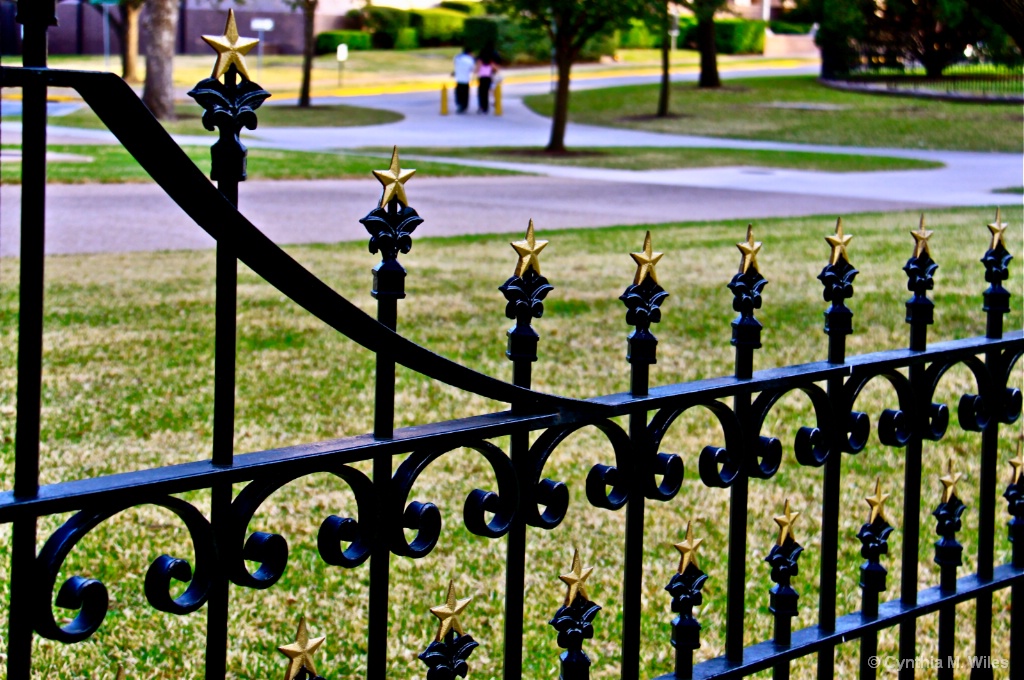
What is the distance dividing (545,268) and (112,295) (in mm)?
3124

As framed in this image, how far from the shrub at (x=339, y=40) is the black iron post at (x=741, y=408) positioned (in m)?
53.3

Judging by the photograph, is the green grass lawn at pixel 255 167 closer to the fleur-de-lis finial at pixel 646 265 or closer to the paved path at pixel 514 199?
the paved path at pixel 514 199

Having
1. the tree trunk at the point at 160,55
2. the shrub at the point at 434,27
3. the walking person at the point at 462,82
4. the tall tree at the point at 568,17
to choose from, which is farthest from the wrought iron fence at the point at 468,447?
the shrub at the point at 434,27

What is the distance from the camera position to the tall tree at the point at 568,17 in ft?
68.6

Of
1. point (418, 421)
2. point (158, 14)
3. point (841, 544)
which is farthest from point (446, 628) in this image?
point (158, 14)

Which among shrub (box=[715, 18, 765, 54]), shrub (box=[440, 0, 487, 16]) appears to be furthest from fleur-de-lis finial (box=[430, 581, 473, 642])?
shrub (box=[440, 0, 487, 16])

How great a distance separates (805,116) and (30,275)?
107 feet

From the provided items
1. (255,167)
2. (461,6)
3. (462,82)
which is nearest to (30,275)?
(255,167)

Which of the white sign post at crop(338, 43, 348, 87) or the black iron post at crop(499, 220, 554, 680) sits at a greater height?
the white sign post at crop(338, 43, 348, 87)

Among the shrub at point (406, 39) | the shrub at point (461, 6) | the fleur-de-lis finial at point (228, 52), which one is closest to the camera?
the fleur-de-lis finial at point (228, 52)

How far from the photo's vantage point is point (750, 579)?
13.2 feet

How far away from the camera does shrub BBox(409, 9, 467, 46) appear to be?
188ft

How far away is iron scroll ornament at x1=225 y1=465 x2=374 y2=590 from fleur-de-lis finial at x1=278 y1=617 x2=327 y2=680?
0.09 metres

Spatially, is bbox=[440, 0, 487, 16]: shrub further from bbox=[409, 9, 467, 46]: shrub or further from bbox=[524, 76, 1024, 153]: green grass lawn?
bbox=[524, 76, 1024, 153]: green grass lawn
